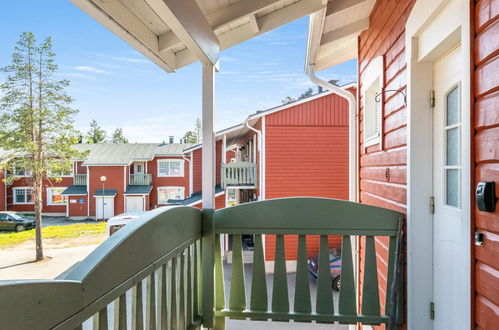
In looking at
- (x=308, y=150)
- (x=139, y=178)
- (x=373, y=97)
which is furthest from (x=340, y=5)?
(x=139, y=178)

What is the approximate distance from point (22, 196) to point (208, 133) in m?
21.5

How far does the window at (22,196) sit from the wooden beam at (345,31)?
2042cm

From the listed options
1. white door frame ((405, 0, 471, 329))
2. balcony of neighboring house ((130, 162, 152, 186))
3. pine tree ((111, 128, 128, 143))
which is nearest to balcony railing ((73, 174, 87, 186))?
balcony of neighboring house ((130, 162, 152, 186))

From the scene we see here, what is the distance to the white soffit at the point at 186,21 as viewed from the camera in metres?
1.55

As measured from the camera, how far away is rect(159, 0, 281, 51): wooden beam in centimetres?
212

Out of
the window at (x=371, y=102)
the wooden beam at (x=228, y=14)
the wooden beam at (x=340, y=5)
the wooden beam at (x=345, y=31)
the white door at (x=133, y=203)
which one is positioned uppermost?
the wooden beam at (x=345, y=31)

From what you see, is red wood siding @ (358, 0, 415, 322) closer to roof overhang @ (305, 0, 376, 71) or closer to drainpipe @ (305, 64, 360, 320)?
roof overhang @ (305, 0, 376, 71)

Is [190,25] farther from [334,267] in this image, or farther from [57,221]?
[57,221]

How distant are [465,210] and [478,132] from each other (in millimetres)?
305

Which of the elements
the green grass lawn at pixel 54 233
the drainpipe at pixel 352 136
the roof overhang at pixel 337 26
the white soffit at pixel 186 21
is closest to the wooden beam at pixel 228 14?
the white soffit at pixel 186 21

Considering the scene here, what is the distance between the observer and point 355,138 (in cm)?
384

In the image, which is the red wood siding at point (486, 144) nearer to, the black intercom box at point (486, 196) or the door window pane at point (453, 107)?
the black intercom box at point (486, 196)

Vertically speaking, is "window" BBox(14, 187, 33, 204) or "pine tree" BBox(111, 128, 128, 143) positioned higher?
"pine tree" BBox(111, 128, 128, 143)

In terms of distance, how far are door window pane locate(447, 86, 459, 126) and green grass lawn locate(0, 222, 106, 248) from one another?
49.6 feet
